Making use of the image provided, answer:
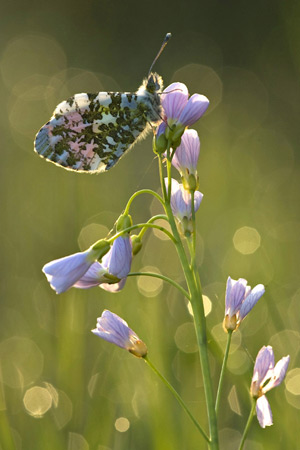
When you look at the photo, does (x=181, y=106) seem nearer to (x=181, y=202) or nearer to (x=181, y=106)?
(x=181, y=106)

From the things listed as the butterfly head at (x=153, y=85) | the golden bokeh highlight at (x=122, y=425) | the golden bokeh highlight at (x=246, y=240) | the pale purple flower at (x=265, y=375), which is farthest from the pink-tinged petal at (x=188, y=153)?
the golden bokeh highlight at (x=246, y=240)

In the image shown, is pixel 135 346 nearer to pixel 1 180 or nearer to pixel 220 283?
pixel 220 283

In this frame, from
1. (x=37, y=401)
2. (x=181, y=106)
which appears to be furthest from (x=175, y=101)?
(x=37, y=401)

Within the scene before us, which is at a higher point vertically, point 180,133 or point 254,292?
point 180,133

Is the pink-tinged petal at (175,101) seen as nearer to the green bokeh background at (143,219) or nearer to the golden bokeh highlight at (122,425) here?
the green bokeh background at (143,219)

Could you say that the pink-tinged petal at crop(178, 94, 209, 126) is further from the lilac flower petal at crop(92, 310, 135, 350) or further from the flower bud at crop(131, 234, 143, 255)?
the lilac flower petal at crop(92, 310, 135, 350)

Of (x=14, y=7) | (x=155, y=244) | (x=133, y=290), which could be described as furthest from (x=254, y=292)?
(x=14, y=7)

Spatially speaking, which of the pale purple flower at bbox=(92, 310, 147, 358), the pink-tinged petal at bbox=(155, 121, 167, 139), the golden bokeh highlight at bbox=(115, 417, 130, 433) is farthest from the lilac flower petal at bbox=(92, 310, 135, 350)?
the golden bokeh highlight at bbox=(115, 417, 130, 433)
